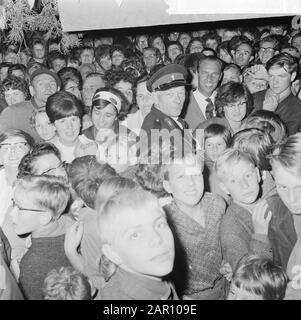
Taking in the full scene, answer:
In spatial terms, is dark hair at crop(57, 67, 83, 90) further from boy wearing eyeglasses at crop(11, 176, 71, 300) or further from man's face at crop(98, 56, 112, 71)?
boy wearing eyeglasses at crop(11, 176, 71, 300)

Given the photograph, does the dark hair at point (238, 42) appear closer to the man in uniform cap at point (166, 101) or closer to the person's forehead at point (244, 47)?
the person's forehead at point (244, 47)

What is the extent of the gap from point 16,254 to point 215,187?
76 cm

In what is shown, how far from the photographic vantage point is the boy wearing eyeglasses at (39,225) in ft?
3.82

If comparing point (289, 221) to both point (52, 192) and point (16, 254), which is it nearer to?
point (52, 192)

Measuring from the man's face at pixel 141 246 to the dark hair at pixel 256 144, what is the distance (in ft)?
1.79

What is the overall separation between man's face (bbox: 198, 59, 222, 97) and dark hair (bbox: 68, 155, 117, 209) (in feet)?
3.37

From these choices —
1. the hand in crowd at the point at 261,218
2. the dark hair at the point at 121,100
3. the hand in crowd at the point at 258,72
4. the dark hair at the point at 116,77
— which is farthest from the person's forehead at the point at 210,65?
the hand in crowd at the point at 261,218

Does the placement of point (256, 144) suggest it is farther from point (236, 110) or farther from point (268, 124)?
point (236, 110)

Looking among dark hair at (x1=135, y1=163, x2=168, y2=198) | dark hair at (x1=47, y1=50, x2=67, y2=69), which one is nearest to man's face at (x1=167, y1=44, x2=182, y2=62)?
dark hair at (x1=47, y1=50, x2=67, y2=69)

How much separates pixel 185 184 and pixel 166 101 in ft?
1.85

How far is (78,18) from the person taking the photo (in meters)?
1.69

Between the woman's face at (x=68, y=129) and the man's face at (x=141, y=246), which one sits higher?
the woman's face at (x=68, y=129)

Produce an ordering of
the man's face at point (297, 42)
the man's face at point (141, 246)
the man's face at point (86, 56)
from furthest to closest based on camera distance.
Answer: the man's face at point (86, 56)
the man's face at point (297, 42)
the man's face at point (141, 246)
